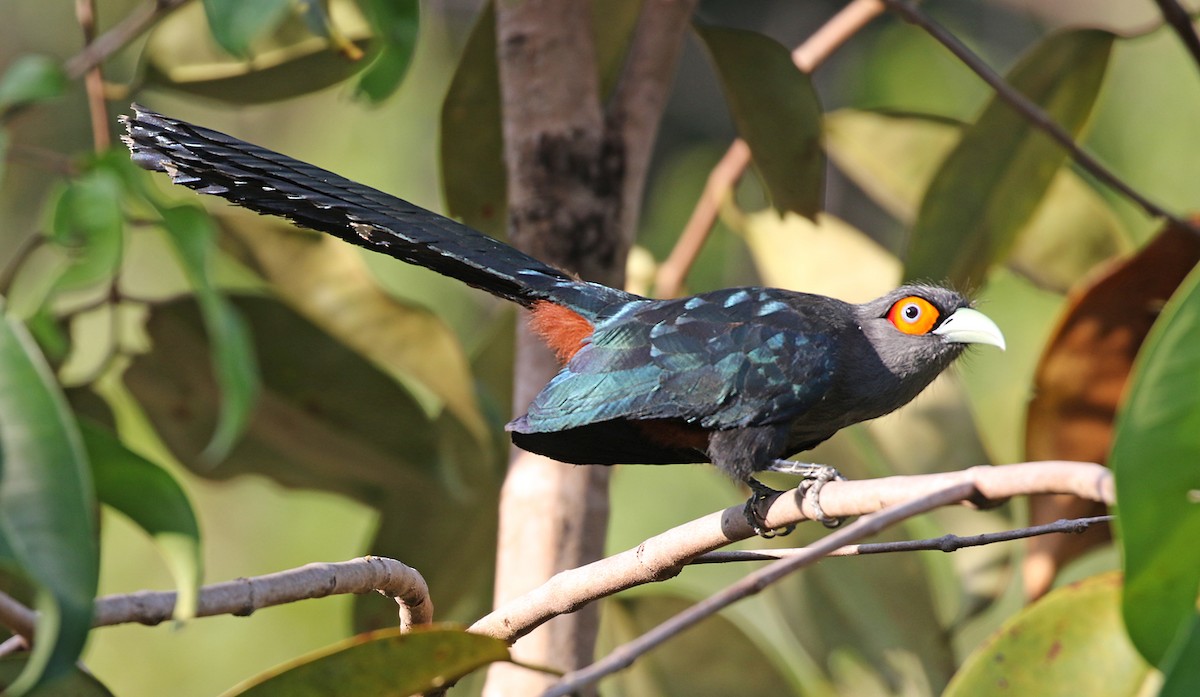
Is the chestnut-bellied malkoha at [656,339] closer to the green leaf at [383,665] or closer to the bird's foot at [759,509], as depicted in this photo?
the bird's foot at [759,509]

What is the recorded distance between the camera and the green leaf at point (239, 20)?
2238 millimetres

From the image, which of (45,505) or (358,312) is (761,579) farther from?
(358,312)

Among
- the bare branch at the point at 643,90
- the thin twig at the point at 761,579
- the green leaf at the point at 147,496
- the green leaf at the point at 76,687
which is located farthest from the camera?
the bare branch at the point at 643,90

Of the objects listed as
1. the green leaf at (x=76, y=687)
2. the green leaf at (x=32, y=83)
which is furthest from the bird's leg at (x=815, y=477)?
the green leaf at (x=32, y=83)

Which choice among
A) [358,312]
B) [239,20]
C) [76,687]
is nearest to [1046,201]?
[358,312]

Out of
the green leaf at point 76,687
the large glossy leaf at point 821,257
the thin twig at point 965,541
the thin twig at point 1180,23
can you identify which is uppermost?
the thin twig at point 1180,23

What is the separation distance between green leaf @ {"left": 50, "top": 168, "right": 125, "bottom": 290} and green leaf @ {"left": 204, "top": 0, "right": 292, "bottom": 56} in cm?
52

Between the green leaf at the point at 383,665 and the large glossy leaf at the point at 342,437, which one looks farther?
the large glossy leaf at the point at 342,437

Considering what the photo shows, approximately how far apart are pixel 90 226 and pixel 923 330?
1.70 metres

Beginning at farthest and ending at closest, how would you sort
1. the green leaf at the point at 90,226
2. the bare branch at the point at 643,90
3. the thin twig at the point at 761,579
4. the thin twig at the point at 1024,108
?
the bare branch at the point at 643,90
the thin twig at the point at 1024,108
the green leaf at the point at 90,226
the thin twig at the point at 761,579

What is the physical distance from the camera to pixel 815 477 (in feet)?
6.98

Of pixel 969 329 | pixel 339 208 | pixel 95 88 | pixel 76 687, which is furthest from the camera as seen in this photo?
pixel 95 88

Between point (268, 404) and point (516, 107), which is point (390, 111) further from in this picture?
point (516, 107)

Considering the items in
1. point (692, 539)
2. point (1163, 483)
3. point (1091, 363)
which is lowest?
point (692, 539)
